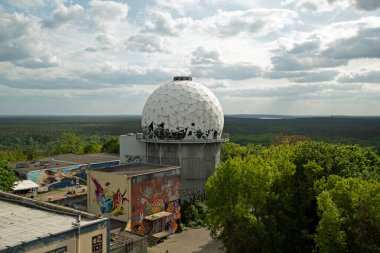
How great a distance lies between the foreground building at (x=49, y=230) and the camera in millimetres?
16312

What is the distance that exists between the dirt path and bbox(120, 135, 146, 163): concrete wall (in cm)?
1236

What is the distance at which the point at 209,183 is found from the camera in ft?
87.1

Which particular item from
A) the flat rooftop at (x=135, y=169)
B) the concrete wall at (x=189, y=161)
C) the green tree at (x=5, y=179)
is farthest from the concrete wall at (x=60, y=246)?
the green tree at (x=5, y=179)

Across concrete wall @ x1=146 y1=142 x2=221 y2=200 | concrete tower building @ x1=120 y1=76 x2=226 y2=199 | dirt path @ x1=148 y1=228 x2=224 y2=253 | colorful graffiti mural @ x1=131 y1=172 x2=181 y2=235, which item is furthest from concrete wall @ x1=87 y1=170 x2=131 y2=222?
concrete wall @ x1=146 y1=142 x2=221 y2=200

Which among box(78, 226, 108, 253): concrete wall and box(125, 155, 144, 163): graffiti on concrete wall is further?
box(125, 155, 144, 163): graffiti on concrete wall

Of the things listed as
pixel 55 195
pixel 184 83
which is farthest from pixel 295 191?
pixel 55 195

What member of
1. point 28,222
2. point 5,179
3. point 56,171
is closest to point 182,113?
point 5,179

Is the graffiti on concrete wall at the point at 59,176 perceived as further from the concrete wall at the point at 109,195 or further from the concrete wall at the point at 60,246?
the concrete wall at the point at 60,246

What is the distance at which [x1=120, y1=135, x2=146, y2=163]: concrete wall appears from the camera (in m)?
42.7

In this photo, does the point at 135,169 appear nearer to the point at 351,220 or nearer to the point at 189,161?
the point at 189,161

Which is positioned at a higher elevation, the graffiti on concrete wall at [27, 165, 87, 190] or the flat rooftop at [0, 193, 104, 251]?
the flat rooftop at [0, 193, 104, 251]

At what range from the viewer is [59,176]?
5003 cm

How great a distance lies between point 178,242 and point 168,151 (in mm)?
11574

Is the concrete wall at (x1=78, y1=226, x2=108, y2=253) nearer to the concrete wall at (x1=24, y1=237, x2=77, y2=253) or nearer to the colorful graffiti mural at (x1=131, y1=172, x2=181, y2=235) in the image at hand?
the concrete wall at (x1=24, y1=237, x2=77, y2=253)
